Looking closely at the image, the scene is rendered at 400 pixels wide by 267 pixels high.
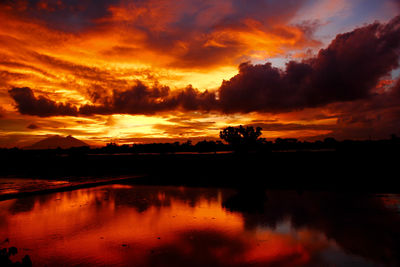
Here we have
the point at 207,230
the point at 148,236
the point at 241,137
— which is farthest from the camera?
the point at 241,137

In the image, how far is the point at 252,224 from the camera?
13836 mm

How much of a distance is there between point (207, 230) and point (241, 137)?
393ft

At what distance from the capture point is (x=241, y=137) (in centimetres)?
13138

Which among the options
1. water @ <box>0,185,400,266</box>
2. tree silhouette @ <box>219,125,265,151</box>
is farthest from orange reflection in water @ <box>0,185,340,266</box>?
tree silhouette @ <box>219,125,265,151</box>

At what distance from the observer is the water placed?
9883 mm

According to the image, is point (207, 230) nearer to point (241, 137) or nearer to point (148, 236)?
point (148, 236)

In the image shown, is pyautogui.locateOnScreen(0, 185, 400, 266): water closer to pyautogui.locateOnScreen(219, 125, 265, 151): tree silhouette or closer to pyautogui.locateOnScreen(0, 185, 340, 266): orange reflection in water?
pyautogui.locateOnScreen(0, 185, 340, 266): orange reflection in water

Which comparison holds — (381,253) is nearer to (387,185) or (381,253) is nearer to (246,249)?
(246,249)

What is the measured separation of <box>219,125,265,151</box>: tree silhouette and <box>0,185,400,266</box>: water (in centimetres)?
10660

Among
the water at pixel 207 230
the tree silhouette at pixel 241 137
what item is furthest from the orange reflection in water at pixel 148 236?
the tree silhouette at pixel 241 137

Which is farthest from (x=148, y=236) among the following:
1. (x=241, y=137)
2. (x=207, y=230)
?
(x=241, y=137)

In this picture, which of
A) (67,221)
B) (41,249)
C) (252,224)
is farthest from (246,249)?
(67,221)

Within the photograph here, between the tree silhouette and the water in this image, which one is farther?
the tree silhouette

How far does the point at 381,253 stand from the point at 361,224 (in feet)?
12.6
